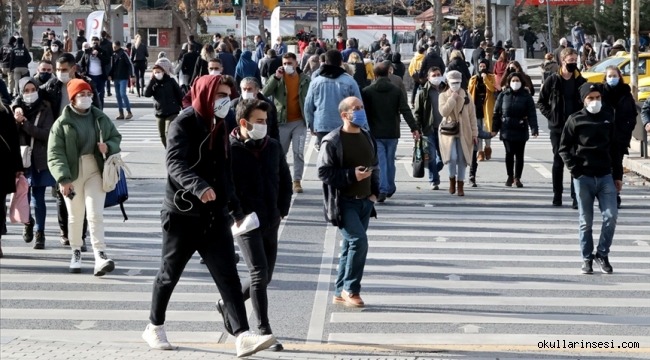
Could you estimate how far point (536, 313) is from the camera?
35.2 feet

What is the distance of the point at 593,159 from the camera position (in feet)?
39.9

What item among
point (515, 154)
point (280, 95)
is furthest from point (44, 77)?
point (515, 154)

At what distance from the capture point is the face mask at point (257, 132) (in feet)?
31.0

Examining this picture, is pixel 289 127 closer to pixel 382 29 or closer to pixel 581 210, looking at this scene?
pixel 581 210

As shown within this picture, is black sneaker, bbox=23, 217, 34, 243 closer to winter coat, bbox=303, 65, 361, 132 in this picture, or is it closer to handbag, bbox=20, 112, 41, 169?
handbag, bbox=20, 112, 41, 169

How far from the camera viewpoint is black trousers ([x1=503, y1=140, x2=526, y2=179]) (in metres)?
18.4

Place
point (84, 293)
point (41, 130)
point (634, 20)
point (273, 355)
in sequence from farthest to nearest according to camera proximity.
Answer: point (634, 20), point (41, 130), point (84, 293), point (273, 355)

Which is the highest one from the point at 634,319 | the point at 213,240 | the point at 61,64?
the point at 61,64

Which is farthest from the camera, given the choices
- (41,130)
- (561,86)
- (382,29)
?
(382,29)

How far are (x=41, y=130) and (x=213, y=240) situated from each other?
5.09m

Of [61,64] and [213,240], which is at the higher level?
[61,64]

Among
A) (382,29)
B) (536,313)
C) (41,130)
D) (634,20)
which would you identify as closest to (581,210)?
(536,313)

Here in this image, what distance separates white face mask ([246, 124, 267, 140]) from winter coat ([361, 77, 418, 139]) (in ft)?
25.0

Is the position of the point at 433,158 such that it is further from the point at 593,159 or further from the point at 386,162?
the point at 593,159
